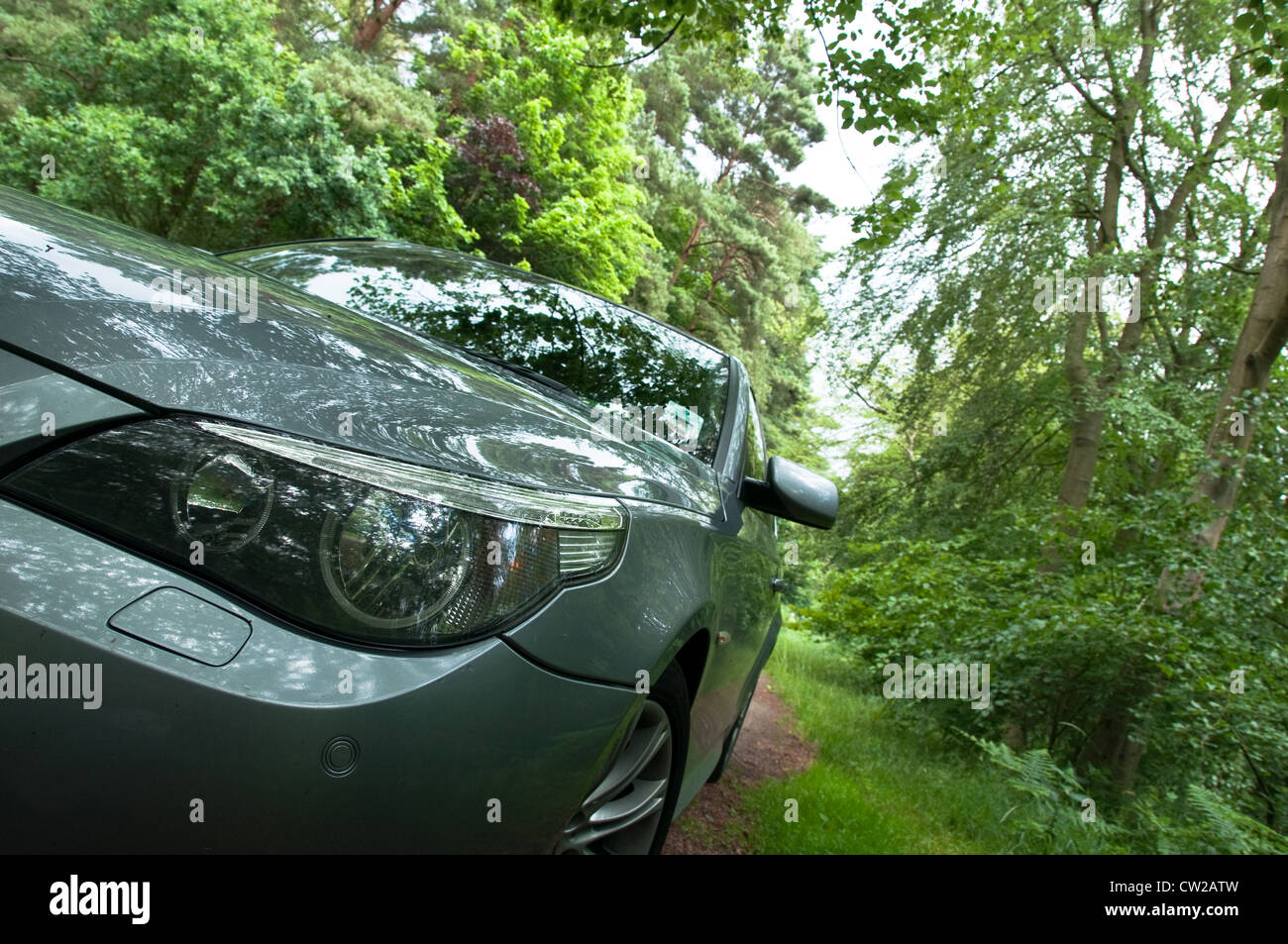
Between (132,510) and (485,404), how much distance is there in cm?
60

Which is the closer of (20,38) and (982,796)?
(982,796)

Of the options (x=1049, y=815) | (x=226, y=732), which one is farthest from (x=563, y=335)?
(x=1049, y=815)

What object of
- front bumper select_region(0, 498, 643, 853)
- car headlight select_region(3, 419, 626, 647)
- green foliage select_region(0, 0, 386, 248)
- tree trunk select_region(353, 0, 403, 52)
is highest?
tree trunk select_region(353, 0, 403, 52)

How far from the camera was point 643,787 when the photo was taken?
1.71m

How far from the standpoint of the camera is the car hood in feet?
3.21

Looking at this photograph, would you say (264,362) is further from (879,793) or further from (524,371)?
(879,793)

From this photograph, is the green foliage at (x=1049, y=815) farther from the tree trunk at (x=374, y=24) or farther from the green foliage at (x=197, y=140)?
the tree trunk at (x=374, y=24)

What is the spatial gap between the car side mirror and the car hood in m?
0.72

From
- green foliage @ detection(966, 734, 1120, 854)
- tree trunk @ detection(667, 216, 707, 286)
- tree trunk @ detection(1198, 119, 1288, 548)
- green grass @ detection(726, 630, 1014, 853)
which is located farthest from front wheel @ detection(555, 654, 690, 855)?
tree trunk @ detection(667, 216, 707, 286)

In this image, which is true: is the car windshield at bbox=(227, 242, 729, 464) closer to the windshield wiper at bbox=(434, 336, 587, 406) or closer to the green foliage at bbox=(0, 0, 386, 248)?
the windshield wiper at bbox=(434, 336, 587, 406)

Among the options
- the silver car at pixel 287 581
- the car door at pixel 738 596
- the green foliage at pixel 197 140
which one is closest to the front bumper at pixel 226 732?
the silver car at pixel 287 581
